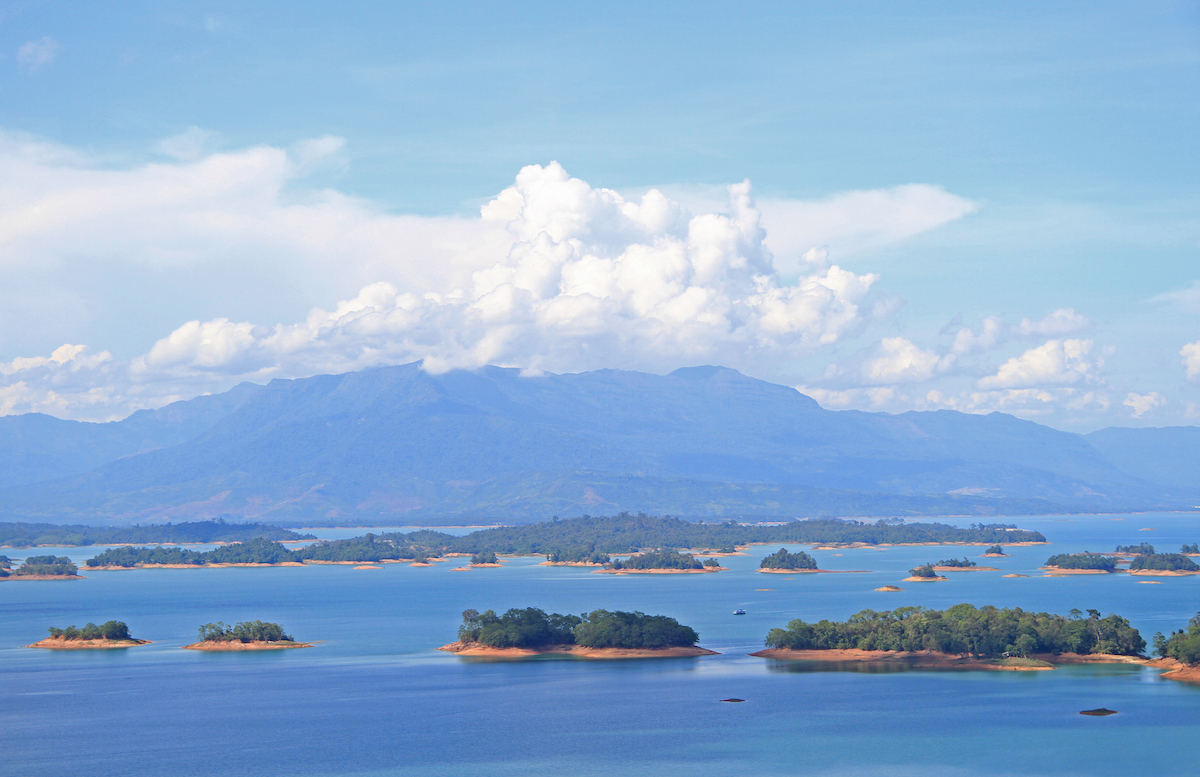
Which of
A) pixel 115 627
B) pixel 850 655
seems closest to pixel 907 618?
pixel 850 655

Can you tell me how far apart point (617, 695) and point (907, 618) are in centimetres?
3670

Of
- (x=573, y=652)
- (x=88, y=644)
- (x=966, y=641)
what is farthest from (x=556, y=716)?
(x=88, y=644)

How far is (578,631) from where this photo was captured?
441ft

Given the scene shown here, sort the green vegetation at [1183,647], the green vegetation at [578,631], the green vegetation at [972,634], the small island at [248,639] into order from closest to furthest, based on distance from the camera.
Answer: the green vegetation at [1183,647] < the green vegetation at [972,634] < the green vegetation at [578,631] < the small island at [248,639]

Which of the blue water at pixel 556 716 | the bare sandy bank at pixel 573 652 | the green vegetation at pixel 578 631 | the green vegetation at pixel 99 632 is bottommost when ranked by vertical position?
the blue water at pixel 556 716

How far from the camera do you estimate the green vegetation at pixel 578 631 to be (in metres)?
131

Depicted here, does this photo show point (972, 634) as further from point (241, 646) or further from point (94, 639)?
point (94, 639)

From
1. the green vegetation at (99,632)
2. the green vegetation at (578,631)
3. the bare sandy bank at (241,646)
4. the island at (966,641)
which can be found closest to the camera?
the island at (966,641)

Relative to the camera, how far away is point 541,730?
93.3 m

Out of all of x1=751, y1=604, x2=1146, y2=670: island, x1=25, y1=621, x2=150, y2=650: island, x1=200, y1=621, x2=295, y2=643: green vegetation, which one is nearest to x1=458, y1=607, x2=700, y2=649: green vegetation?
x1=751, y1=604, x2=1146, y2=670: island

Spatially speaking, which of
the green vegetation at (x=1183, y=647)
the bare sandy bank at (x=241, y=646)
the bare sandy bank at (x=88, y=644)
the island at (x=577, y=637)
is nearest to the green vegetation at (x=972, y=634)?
the green vegetation at (x=1183, y=647)

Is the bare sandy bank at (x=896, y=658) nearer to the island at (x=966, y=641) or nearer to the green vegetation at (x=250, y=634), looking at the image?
the island at (x=966, y=641)

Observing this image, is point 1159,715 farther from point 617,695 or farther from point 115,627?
point 115,627

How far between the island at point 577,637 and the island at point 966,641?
9.08 meters
